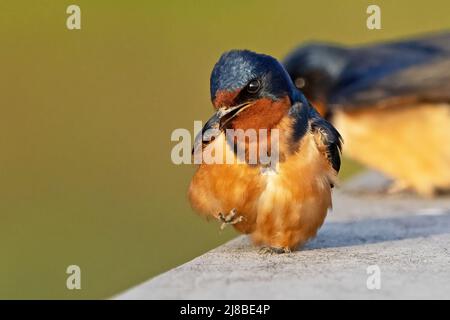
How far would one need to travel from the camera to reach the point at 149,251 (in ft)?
24.4

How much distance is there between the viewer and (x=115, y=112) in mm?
10570

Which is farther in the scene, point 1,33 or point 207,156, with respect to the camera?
point 1,33

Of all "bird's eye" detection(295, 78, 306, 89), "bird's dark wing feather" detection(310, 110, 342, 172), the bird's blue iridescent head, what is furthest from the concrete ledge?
"bird's eye" detection(295, 78, 306, 89)

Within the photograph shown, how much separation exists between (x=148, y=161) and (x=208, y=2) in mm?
3104

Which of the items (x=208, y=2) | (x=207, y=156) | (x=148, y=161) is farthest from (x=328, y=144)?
(x=208, y=2)

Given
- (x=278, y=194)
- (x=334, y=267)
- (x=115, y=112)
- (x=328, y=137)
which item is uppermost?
(x=328, y=137)

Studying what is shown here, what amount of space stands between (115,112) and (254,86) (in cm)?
783

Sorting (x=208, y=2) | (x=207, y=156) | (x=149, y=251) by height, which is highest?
(x=208, y=2)

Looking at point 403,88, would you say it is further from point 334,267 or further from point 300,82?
point 334,267

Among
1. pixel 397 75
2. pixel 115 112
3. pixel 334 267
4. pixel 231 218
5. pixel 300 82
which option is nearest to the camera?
pixel 334 267

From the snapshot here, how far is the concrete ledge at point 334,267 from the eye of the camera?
233 cm

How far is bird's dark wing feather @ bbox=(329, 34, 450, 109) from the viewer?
17.0 ft

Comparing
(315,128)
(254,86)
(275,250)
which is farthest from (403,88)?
(254,86)
